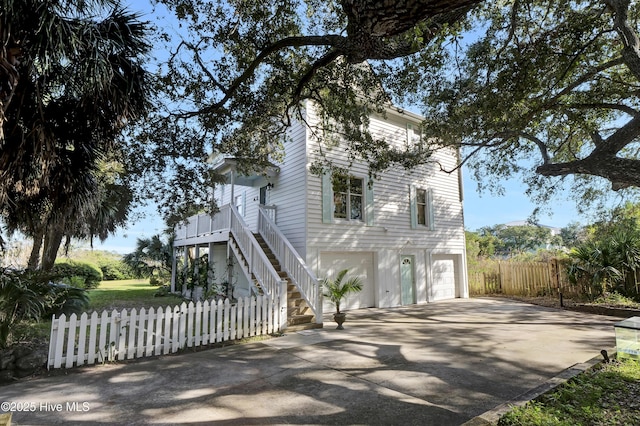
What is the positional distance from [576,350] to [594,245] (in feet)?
28.5

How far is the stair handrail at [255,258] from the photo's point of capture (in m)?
8.72

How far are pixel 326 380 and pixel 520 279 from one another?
1437 centimetres

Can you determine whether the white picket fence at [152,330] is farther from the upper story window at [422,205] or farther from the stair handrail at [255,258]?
the upper story window at [422,205]

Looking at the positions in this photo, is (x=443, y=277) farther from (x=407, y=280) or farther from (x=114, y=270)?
(x=114, y=270)

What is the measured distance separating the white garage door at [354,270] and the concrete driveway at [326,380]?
3521 mm

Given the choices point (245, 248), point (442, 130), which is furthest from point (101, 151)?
point (442, 130)

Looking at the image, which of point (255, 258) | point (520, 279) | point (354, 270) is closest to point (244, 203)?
point (255, 258)

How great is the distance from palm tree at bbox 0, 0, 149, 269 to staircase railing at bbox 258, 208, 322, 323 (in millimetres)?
5245

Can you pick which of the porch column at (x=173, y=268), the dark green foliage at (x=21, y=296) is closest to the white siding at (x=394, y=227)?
the dark green foliage at (x=21, y=296)

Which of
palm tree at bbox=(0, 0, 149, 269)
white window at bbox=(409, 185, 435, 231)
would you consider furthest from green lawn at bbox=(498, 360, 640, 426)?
white window at bbox=(409, 185, 435, 231)

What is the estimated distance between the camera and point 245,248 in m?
10.7

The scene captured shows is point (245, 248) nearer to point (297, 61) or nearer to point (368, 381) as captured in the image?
point (297, 61)

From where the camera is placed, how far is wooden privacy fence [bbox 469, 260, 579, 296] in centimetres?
1399

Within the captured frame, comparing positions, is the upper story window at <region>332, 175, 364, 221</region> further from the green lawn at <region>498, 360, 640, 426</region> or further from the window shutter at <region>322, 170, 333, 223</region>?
the green lawn at <region>498, 360, 640, 426</region>
